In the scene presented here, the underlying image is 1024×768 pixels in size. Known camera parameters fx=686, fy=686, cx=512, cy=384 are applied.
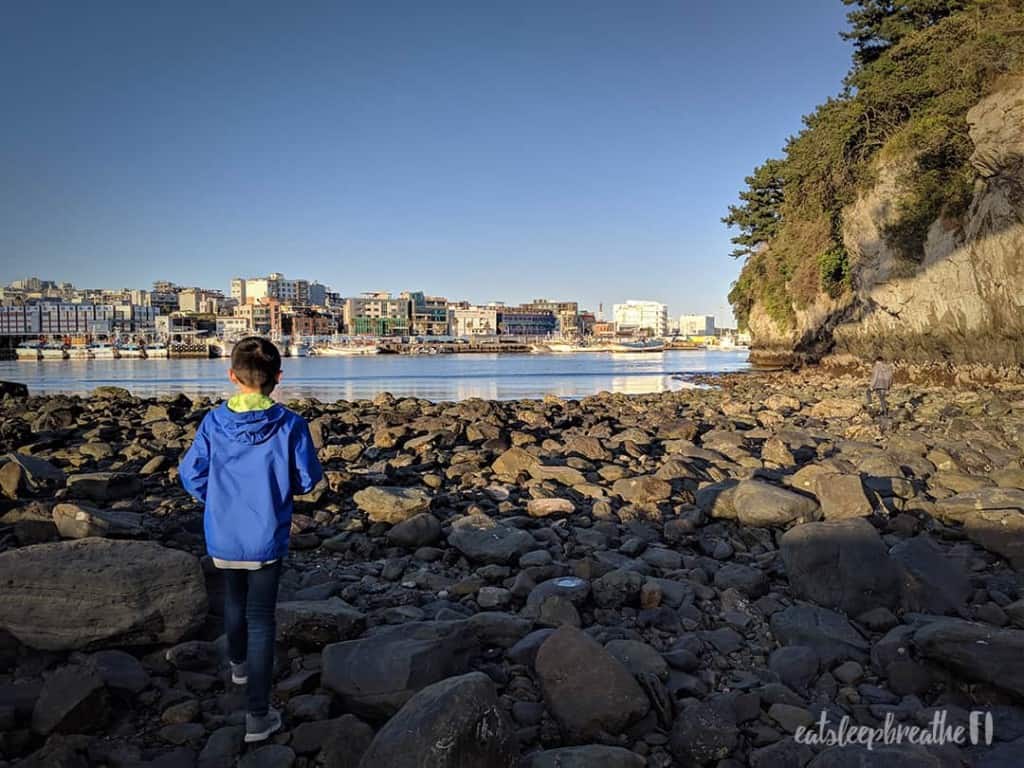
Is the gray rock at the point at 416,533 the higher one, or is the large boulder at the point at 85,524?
the large boulder at the point at 85,524

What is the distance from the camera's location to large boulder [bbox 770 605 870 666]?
379 cm

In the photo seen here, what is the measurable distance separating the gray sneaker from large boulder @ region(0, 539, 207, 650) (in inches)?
42.5

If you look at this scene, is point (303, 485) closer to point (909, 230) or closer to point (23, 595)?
point (23, 595)

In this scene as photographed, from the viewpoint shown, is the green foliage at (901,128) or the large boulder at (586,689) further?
the green foliage at (901,128)

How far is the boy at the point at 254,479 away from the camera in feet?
10.3

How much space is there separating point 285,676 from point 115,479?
5.14 metres

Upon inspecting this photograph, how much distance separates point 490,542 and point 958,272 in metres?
20.6

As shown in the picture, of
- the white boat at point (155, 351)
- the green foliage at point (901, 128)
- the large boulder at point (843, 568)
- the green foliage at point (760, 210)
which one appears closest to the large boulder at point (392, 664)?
the large boulder at point (843, 568)

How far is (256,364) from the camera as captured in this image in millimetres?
3182

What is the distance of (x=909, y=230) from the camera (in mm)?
22891

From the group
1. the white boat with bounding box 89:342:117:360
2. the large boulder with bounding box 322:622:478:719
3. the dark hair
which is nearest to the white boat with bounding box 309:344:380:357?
the white boat with bounding box 89:342:117:360

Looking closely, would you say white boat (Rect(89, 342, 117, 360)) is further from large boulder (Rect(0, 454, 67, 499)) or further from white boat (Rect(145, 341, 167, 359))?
large boulder (Rect(0, 454, 67, 499))

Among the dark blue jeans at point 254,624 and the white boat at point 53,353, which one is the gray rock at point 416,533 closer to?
the dark blue jeans at point 254,624

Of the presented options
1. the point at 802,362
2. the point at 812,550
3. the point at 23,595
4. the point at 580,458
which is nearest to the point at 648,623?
the point at 812,550
